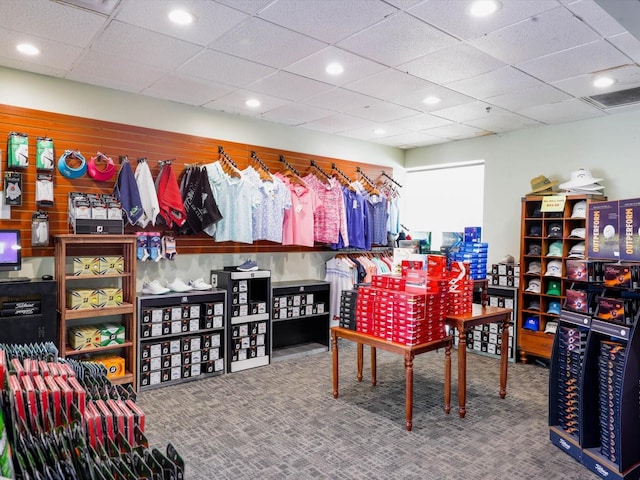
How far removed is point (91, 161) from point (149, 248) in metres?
1.12

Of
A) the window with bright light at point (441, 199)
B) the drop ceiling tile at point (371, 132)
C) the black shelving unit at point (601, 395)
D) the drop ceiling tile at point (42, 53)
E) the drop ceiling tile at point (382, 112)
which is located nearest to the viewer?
the black shelving unit at point (601, 395)

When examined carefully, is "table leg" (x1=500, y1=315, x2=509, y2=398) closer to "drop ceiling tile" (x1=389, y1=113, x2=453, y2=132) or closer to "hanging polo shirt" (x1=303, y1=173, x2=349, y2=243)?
"hanging polo shirt" (x1=303, y1=173, x2=349, y2=243)

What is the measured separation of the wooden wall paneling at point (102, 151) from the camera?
4535 mm

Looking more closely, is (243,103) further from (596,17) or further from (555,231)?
(555,231)

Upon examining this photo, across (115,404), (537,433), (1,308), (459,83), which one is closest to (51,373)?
(115,404)

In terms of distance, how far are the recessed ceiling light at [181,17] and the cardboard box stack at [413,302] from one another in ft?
8.69

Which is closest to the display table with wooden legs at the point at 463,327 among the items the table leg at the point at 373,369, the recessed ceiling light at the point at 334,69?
the table leg at the point at 373,369

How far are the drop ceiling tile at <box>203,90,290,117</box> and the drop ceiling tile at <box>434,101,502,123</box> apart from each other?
6.72ft

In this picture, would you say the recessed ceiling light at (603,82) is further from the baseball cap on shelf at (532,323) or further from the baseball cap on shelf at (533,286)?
the baseball cap on shelf at (532,323)

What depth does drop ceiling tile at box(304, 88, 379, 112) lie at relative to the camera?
199 inches

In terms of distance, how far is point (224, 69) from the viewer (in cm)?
435

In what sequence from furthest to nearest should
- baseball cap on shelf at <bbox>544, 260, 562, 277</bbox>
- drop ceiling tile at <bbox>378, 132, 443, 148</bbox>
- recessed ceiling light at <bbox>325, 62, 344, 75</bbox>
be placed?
drop ceiling tile at <bbox>378, 132, 443, 148</bbox> → baseball cap on shelf at <bbox>544, 260, 562, 277</bbox> → recessed ceiling light at <bbox>325, 62, 344, 75</bbox>

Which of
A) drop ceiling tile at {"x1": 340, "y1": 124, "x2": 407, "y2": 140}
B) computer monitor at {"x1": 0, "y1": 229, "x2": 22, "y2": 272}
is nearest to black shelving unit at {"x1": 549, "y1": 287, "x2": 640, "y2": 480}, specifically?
drop ceiling tile at {"x1": 340, "y1": 124, "x2": 407, "y2": 140}

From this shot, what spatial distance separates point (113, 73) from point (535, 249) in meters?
5.44
